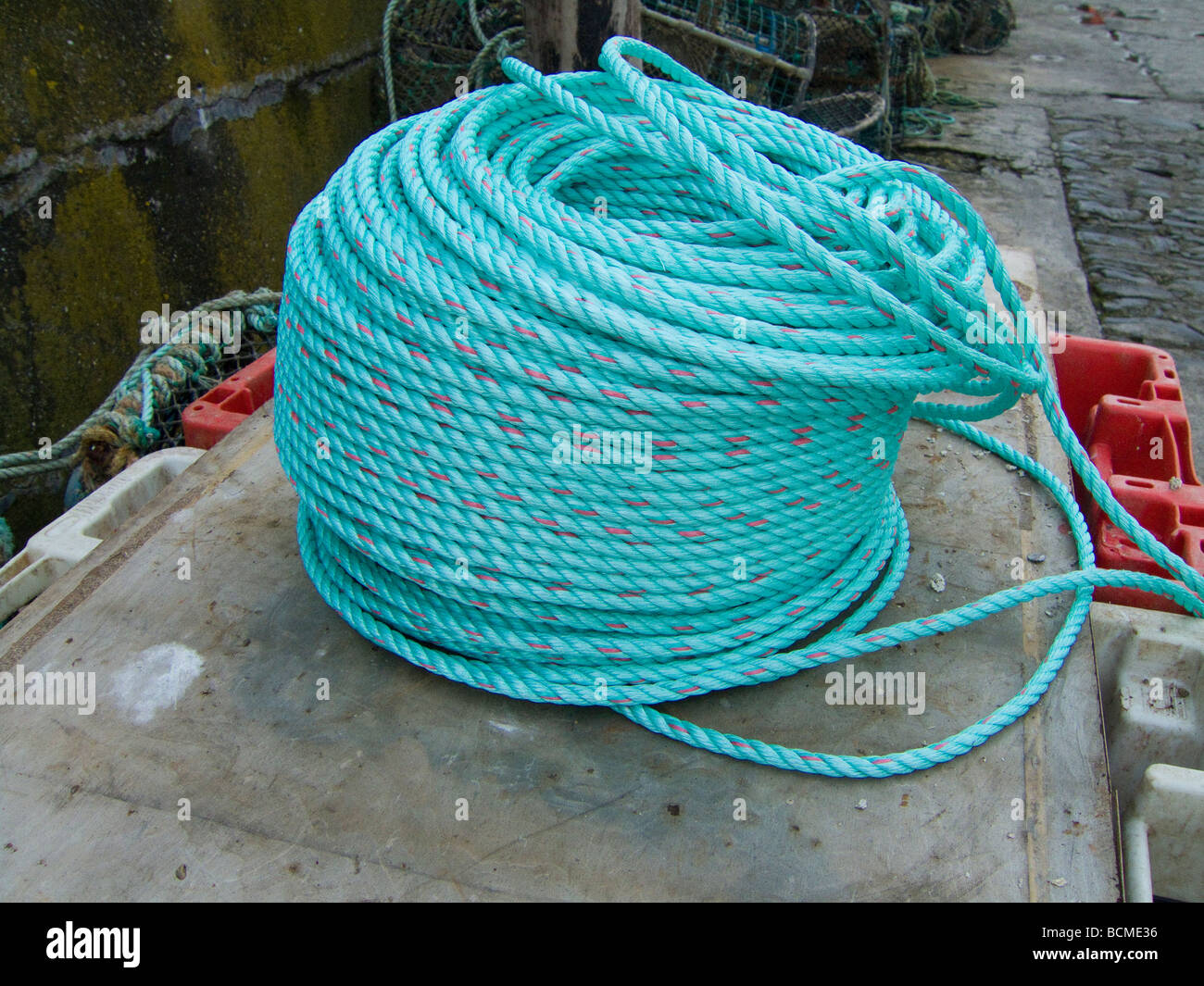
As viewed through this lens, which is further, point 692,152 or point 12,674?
point 12,674

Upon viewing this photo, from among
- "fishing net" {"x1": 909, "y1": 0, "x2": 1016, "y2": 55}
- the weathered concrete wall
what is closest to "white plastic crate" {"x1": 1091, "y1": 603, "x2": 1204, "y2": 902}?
the weathered concrete wall

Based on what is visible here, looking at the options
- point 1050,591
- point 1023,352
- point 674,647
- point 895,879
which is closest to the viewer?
point 895,879

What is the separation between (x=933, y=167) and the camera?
21.2ft

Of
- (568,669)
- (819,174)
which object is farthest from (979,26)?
(568,669)

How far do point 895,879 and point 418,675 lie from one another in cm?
86

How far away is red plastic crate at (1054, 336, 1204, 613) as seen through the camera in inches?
84.9

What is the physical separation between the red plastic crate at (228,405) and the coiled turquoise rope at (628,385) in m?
0.79

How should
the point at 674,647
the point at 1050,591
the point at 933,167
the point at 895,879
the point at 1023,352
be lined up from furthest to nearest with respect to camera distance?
the point at 933,167 < the point at 1050,591 < the point at 674,647 < the point at 1023,352 < the point at 895,879

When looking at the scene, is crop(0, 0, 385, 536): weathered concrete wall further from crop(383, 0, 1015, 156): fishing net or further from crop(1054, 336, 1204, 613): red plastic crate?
crop(1054, 336, 1204, 613): red plastic crate

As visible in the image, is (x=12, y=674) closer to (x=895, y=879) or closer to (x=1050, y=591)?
(x=895, y=879)

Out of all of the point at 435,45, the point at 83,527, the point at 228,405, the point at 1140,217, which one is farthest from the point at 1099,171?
the point at 83,527

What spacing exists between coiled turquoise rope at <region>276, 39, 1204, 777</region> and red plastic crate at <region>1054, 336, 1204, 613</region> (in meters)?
0.33

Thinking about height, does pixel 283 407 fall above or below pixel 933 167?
above

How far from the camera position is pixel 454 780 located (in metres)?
1.57
